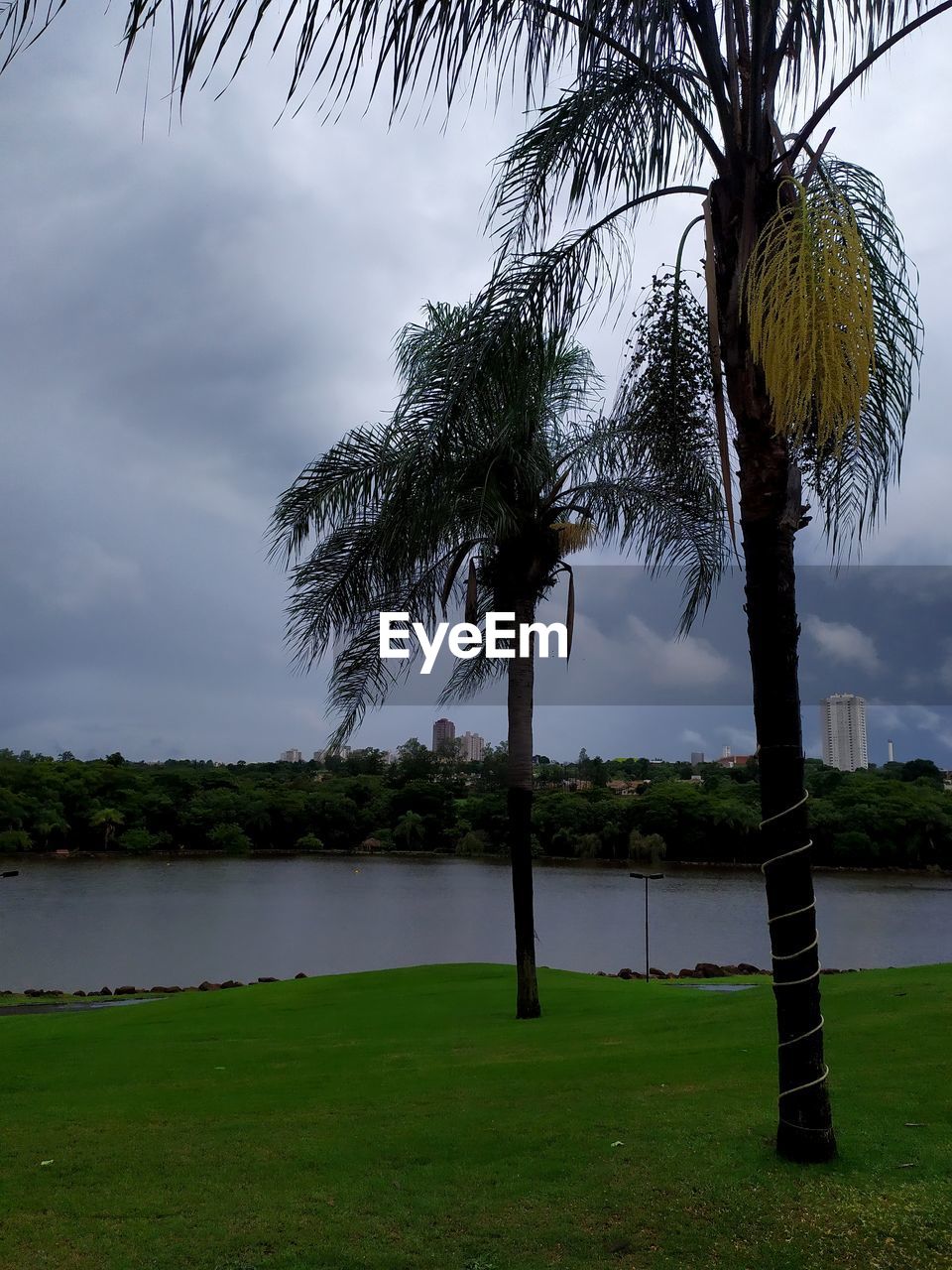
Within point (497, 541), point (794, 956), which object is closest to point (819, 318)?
point (794, 956)

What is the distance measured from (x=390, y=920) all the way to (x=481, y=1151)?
1258 inches

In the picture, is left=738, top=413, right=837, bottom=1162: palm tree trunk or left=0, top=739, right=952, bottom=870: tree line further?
left=0, top=739, right=952, bottom=870: tree line

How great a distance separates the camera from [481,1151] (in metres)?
5.90

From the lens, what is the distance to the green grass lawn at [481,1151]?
4320 millimetres

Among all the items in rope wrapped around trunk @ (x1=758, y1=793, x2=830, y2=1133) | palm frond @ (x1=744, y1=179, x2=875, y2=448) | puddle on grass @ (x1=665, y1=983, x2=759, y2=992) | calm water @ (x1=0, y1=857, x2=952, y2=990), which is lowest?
calm water @ (x1=0, y1=857, x2=952, y2=990)

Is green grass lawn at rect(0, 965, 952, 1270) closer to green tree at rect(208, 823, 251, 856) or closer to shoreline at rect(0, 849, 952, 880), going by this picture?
shoreline at rect(0, 849, 952, 880)

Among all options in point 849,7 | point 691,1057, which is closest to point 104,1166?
point 691,1057

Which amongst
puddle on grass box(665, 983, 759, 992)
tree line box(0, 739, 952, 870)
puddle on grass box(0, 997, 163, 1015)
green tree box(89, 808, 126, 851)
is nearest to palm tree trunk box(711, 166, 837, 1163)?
puddle on grass box(665, 983, 759, 992)

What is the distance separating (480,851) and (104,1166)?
54214 millimetres

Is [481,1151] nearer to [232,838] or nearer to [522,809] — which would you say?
[522,809]

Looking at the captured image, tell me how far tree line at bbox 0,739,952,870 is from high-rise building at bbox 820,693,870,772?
145cm

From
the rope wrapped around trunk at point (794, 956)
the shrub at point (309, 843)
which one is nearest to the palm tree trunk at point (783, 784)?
the rope wrapped around trunk at point (794, 956)

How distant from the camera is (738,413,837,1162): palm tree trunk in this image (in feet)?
16.3

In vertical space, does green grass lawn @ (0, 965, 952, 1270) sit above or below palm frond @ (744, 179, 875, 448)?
below
